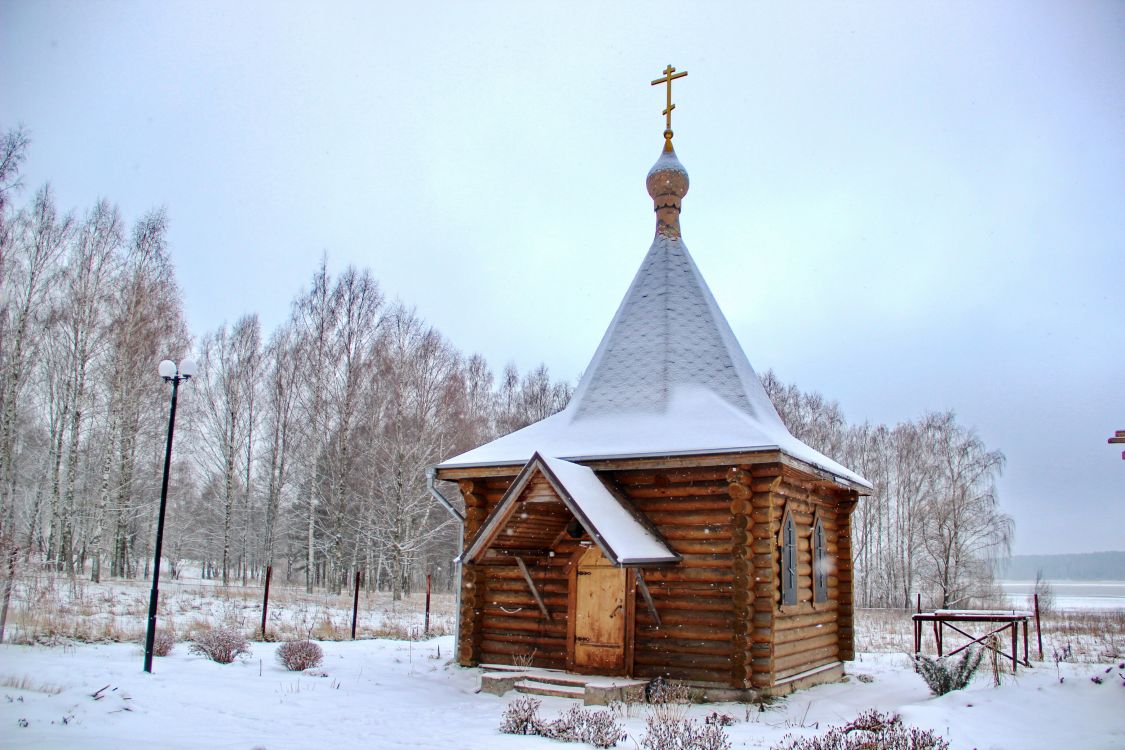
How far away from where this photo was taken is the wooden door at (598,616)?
11.1m

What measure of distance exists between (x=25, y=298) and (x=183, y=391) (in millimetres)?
9093

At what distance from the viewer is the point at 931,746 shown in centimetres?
671

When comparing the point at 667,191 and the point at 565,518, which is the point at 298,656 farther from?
the point at 667,191

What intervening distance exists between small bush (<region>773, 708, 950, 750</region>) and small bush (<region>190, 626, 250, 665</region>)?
7909 millimetres

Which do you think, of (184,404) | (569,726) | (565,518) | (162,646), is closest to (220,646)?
(162,646)

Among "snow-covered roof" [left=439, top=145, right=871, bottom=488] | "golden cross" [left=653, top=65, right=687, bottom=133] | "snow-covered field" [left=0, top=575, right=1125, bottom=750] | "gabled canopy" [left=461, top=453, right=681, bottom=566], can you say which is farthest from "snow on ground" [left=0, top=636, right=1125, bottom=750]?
"golden cross" [left=653, top=65, right=687, bottom=133]

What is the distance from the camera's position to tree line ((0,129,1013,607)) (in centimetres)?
2209

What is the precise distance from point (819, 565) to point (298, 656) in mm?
8381

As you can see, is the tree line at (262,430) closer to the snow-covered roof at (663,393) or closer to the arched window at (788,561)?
the snow-covered roof at (663,393)

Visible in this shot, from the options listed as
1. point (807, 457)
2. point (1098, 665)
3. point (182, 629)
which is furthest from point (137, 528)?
point (1098, 665)

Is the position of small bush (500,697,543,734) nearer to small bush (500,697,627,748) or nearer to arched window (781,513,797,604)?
small bush (500,697,627,748)

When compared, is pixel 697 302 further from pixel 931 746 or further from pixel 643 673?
pixel 931 746

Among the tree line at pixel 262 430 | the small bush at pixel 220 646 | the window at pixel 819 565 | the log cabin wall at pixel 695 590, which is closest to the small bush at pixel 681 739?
the log cabin wall at pixel 695 590

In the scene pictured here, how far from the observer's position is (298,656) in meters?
11.4
